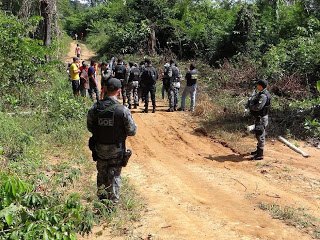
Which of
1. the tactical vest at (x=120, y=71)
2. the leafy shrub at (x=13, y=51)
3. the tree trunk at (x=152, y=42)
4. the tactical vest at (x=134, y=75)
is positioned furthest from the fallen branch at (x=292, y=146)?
the tree trunk at (x=152, y=42)

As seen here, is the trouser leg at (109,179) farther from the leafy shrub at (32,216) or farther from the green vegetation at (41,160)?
the leafy shrub at (32,216)

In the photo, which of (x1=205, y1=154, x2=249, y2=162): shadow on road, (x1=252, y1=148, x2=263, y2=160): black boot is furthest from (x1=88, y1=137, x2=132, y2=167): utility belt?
(x1=252, y1=148, x2=263, y2=160): black boot

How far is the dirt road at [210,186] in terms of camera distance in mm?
5434

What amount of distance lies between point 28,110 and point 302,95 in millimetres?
8392

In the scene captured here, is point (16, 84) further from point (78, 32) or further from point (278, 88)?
point (78, 32)

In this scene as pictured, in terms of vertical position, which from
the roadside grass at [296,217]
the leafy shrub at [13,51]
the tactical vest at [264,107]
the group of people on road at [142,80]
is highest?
the leafy shrub at [13,51]

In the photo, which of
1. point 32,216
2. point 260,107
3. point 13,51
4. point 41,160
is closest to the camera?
point 32,216

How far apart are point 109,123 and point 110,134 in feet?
0.52

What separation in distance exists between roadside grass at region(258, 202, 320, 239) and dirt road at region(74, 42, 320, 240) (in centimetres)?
10

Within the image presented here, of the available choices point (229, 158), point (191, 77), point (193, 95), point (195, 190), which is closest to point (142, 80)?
point (191, 77)

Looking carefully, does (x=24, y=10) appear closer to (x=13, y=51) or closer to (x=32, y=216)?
(x=13, y=51)

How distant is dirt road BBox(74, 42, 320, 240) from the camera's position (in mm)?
5434

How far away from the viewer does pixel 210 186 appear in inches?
293

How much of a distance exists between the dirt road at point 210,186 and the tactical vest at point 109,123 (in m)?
1.25
